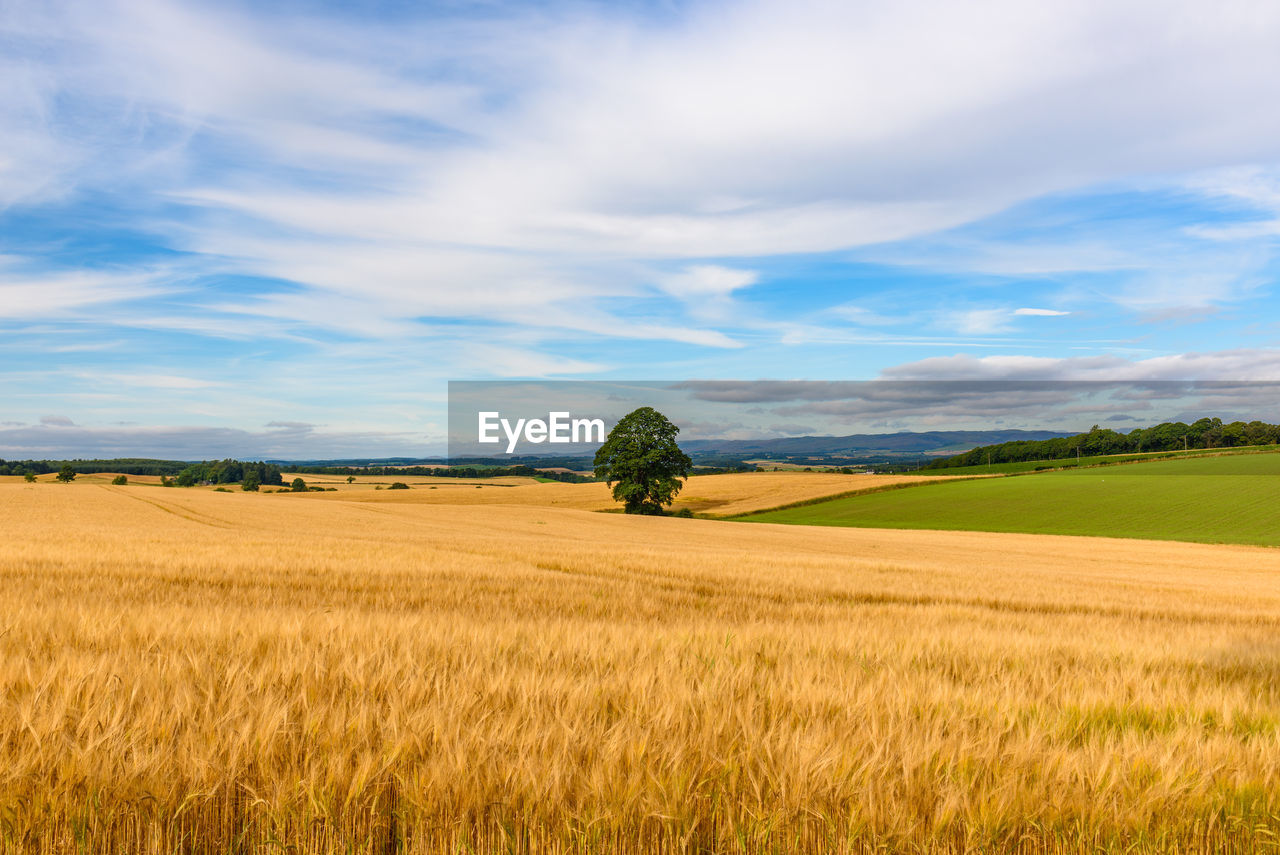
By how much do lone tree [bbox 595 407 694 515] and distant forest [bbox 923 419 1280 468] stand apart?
79356 mm

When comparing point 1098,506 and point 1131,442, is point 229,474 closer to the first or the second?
point 1098,506

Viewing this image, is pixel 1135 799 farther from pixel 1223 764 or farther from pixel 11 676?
pixel 11 676

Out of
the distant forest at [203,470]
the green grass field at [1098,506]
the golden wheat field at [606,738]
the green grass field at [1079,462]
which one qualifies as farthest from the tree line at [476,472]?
the golden wheat field at [606,738]

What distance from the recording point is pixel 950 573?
16.8 meters

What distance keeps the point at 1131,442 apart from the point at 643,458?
133 metres

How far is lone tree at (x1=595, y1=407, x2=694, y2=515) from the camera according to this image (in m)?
63.5

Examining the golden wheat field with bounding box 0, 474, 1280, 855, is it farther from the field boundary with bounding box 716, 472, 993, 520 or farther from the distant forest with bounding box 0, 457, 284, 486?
the distant forest with bounding box 0, 457, 284, 486

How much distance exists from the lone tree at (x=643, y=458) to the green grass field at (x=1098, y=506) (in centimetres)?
1056

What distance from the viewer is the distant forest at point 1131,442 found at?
132 metres

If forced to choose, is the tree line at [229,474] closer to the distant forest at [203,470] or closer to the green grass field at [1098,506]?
the distant forest at [203,470]

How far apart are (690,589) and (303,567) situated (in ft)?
19.4

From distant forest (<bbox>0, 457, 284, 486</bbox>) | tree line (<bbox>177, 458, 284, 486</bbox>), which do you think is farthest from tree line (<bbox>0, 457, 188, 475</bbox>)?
tree line (<bbox>177, 458, 284, 486</bbox>)

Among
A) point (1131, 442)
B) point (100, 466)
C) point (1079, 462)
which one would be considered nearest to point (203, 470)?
point (100, 466)

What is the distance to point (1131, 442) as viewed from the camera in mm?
145625
